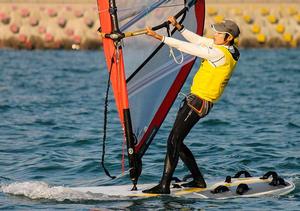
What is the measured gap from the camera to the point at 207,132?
17312 mm

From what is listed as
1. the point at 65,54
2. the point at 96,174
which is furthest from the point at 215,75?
the point at 65,54

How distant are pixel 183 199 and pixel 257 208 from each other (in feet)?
2.90

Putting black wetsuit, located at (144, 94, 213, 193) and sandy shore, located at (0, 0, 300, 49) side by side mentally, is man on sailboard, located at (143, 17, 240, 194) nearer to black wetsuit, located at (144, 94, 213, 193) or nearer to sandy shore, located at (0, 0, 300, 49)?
black wetsuit, located at (144, 94, 213, 193)

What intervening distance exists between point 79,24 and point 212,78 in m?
35.0

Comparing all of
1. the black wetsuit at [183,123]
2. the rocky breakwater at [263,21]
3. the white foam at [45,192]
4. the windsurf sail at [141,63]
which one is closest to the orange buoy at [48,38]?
the rocky breakwater at [263,21]

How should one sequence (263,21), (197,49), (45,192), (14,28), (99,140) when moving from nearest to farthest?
(197,49)
(45,192)
(99,140)
(14,28)
(263,21)

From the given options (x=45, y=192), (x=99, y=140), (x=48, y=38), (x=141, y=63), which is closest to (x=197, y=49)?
(x=141, y=63)

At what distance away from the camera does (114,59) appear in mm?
10227

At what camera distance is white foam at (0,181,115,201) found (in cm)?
1028

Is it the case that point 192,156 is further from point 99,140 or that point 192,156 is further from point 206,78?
point 99,140

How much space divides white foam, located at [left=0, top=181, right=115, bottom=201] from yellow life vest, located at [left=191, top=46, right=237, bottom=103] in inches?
65.1

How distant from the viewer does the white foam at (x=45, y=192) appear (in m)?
10.3

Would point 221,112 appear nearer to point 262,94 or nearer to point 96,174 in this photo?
point 262,94

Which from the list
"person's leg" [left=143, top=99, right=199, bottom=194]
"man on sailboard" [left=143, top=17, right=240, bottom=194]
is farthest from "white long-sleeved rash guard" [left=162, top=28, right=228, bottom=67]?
"person's leg" [left=143, top=99, right=199, bottom=194]
